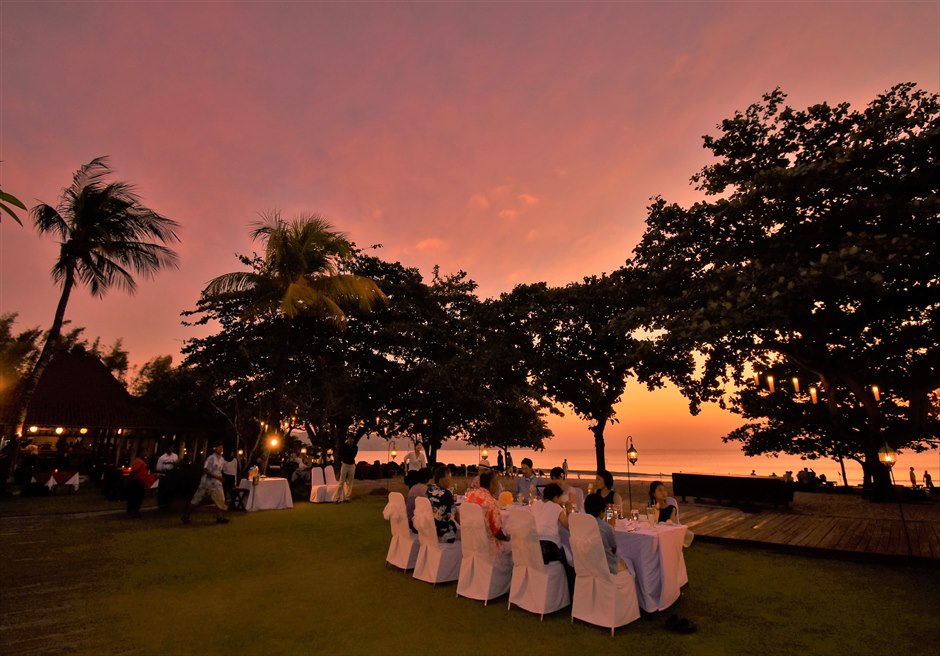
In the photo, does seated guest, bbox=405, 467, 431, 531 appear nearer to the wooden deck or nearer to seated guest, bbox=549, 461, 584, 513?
seated guest, bbox=549, 461, 584, 513

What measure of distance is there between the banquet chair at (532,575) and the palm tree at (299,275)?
1164cm

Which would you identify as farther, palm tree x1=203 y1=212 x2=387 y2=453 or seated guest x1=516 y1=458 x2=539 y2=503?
palm tree x1=203 y1=212 x2=387 y2=453

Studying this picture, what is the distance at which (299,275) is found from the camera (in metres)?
15.7

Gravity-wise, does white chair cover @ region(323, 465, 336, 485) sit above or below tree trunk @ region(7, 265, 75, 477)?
below

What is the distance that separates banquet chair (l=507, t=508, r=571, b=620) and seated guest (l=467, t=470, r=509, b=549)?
45 centimetres

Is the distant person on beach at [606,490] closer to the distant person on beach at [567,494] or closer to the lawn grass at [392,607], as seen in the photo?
the distant person on beach at [567,494]

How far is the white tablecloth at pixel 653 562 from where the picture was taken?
4.89m

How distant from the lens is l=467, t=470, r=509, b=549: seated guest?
545 centimetres

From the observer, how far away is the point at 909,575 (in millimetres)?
6254

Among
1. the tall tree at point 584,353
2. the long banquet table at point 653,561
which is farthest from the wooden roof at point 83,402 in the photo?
the long banquet table at point 653,561

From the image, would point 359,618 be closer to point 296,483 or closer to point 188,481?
point 188,481

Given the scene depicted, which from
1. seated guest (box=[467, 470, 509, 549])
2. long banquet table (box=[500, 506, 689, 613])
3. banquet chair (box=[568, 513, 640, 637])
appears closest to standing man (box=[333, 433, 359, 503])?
seated guest (box=[467, 470, 509, 549])

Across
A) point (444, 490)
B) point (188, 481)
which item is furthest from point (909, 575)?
point (188, 481)

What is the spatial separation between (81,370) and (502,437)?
64.6ft
